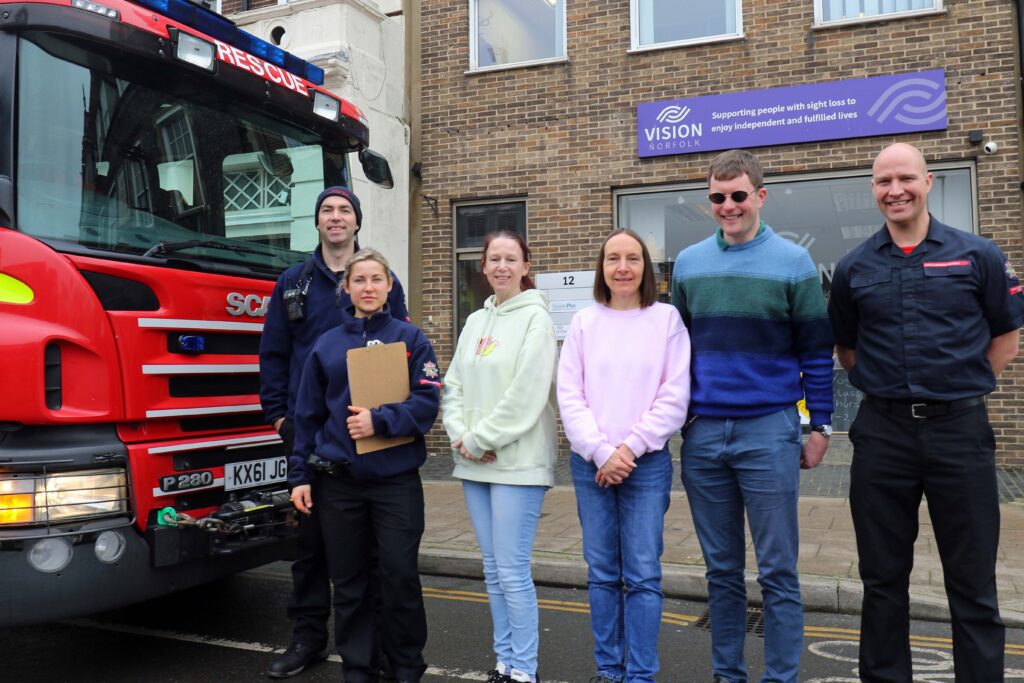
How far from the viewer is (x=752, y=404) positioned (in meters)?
3.22

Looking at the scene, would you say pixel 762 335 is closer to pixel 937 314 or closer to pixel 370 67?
pixel 937 314

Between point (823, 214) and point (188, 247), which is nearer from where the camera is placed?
point (188, 247)

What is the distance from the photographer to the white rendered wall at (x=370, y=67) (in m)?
10.4

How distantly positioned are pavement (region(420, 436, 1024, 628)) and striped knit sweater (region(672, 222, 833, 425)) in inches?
83.6

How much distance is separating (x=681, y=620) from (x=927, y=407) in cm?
225

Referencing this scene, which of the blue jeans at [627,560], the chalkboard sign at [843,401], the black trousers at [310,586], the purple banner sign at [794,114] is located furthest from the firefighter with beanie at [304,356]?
the chalkboard sign at [843,401]

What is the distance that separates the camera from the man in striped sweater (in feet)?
10.5

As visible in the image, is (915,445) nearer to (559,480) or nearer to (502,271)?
(502,271)

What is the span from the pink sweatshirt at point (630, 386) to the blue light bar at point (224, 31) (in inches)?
102

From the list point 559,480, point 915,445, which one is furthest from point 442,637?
point 559,480

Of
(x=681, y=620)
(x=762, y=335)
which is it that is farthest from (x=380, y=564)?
(x=681, y=620)

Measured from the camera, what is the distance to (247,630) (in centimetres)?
457

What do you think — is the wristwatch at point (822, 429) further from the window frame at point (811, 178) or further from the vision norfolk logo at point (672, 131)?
the vision norfolk logo at point (672, 131)

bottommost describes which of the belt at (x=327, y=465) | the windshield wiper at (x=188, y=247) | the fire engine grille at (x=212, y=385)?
the belt at (x=327, y=465)
